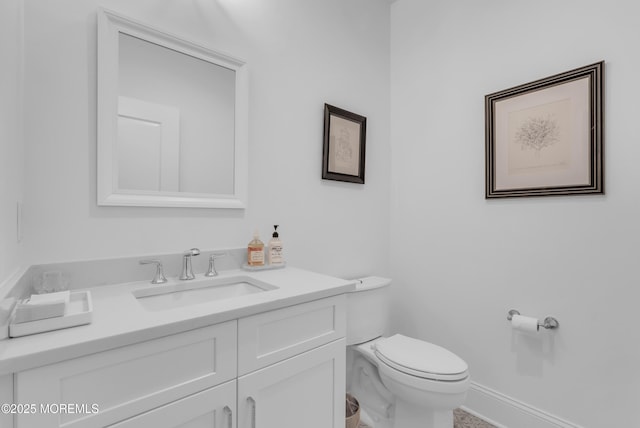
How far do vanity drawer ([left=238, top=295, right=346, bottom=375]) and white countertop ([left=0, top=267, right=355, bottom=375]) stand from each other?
1.5 inches

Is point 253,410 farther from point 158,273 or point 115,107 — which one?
point 115,107

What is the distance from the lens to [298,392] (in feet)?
3.61

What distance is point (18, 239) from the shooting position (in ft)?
3.16

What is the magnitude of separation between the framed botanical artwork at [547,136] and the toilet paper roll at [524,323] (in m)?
0.63

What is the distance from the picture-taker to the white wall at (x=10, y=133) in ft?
2.60

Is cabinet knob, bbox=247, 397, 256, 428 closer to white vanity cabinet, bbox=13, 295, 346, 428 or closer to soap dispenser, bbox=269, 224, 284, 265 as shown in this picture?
white vanity cabinet, bbox=13, 295, 346, 428

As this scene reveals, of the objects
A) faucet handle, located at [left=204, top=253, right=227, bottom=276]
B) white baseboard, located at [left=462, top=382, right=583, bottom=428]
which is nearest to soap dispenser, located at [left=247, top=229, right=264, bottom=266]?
faucet handle, located at [left=204, top=253, right=227, bottom=276]

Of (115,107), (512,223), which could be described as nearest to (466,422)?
(512,223)

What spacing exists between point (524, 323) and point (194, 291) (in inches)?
61.4

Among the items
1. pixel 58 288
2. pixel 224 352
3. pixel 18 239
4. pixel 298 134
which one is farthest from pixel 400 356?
pixel 18 239

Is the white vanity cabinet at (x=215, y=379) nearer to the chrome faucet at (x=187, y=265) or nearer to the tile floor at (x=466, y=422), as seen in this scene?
the chrome faucet at (x=187, y=265)

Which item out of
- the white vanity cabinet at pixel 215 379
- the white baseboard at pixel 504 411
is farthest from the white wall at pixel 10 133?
the white baseboard at pixel 504 411

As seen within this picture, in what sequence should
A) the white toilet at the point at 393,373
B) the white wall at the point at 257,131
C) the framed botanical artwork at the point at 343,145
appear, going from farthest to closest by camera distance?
the framed botanical artwork at the point at 343,145 < the white toilet at the point at 393,373 < the white wall at the point at 257,131

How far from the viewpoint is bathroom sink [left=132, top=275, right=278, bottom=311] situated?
116 cm
